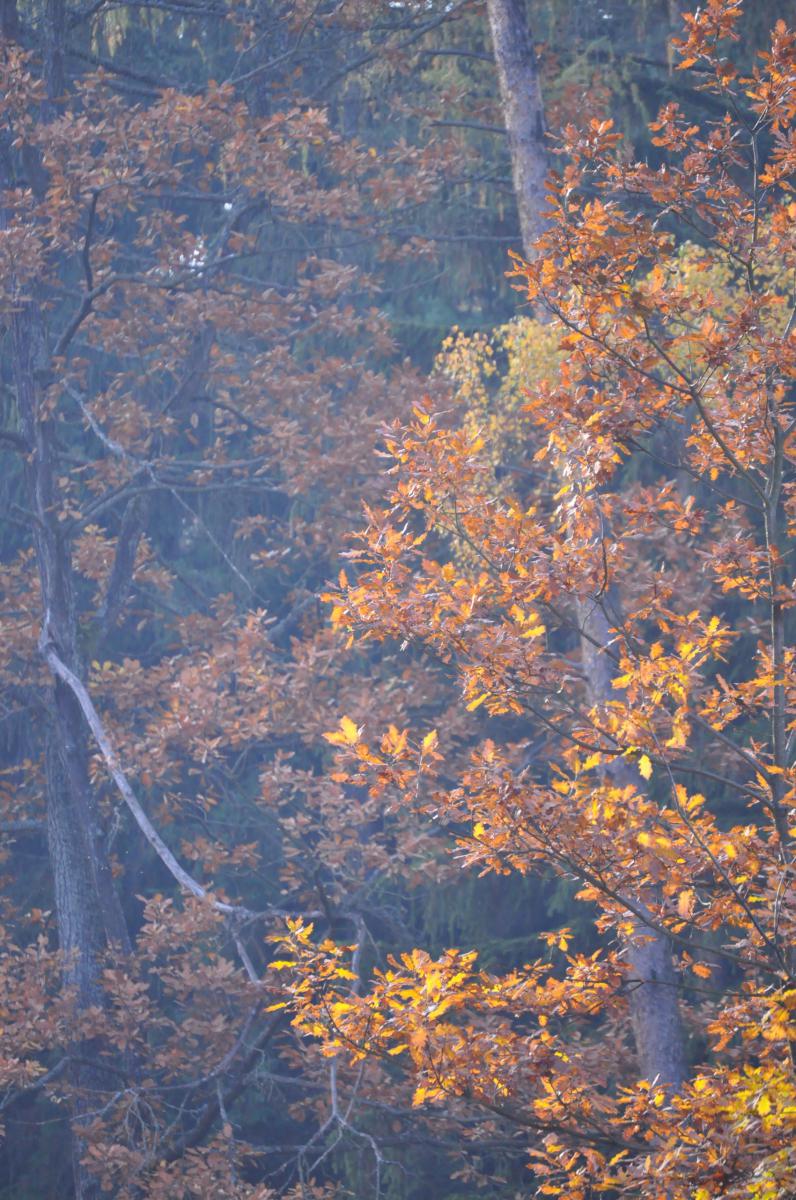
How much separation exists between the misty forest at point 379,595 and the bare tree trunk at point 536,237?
4 centimetres

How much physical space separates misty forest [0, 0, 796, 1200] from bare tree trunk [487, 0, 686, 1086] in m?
0.04

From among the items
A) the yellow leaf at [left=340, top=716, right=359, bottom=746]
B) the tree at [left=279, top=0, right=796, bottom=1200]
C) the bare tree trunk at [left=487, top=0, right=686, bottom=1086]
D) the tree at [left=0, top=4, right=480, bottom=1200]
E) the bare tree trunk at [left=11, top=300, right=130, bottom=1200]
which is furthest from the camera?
the bare tree trunk at [left=11, top=300, right=130, bottom=1200]

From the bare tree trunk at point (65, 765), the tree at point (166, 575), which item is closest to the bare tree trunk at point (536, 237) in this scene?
the tree at point (166, 575)

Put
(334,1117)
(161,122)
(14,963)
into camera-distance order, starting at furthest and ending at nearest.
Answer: (161,122) → (14,963) → (334,1117)

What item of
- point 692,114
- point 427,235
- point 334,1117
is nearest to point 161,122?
point 427,235

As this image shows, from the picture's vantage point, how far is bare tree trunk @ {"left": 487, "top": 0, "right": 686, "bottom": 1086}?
27.2 ft

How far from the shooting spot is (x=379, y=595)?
5.15 m

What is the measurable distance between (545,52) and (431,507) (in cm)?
775

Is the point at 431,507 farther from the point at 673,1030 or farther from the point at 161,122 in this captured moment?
the point at 161,122

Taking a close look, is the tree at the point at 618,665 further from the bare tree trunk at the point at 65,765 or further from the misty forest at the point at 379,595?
the bare tree trunk at the point at 65,765

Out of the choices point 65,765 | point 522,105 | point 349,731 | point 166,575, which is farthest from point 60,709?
point 349,731

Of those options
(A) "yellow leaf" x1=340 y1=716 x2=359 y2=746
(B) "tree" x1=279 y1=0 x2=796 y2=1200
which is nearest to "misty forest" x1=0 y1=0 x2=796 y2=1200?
(B) "tree" x1=279 y1=0 x2=796 y2=1200

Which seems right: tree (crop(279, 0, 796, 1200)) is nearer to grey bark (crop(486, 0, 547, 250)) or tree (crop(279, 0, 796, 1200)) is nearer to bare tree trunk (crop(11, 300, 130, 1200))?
grey bark (crop(486, 0, 547, 250))

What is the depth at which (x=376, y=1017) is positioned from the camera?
4746 mm
